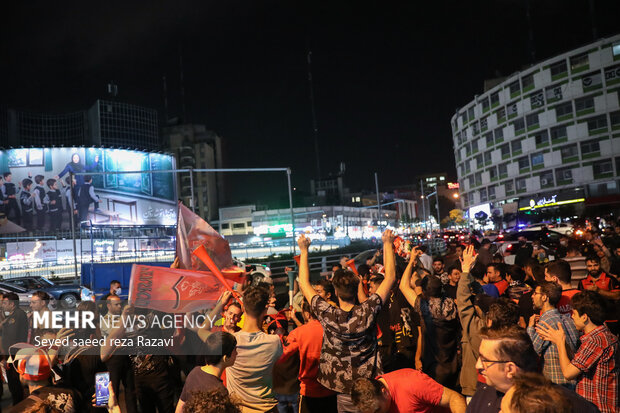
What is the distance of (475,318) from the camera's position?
17.4 ft

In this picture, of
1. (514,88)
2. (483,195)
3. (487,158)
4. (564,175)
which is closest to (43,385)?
(564,175)

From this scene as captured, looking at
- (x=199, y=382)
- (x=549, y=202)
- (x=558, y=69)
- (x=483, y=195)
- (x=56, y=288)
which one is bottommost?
(x=56, y=288)

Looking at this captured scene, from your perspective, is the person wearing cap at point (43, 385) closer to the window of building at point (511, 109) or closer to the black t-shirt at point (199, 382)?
the black t-shirt at point (199, 382)

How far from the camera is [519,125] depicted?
2357 inches

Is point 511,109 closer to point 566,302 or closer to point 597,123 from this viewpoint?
point 597,123

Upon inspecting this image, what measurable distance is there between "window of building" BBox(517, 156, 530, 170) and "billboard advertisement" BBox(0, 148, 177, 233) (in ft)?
145

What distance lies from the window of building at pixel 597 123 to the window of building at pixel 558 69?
247 inches

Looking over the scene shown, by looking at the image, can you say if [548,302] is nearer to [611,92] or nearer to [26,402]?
[26,402]

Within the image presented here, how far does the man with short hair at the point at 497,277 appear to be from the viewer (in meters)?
7.96

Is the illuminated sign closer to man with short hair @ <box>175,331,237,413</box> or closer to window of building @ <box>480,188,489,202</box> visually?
window of building @ <box>480,188,489,202</box>

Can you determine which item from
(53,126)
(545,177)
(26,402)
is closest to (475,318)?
(26,402)

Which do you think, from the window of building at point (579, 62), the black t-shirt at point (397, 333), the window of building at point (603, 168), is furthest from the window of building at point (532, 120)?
the black t-shirt at point (397, 333)

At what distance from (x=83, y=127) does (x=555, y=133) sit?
64.4 meters

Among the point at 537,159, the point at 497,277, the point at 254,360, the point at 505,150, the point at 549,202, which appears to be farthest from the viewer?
the point at 505,150
